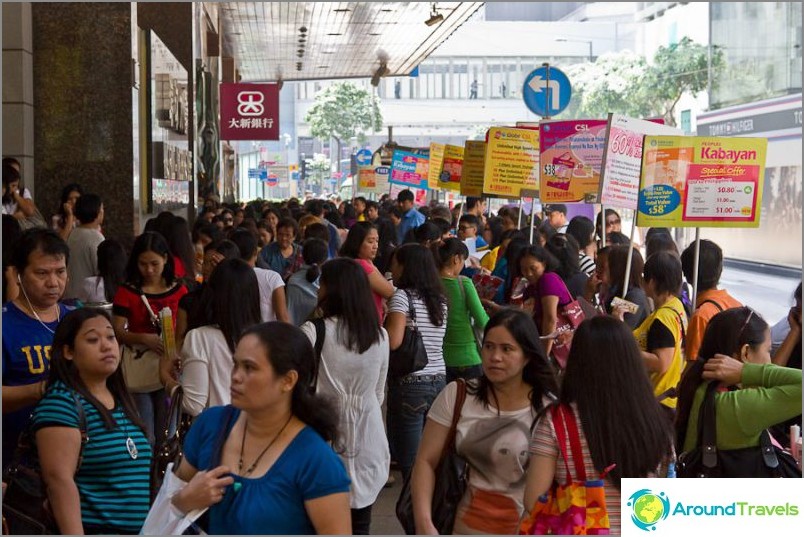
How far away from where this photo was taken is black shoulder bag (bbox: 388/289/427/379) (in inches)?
257

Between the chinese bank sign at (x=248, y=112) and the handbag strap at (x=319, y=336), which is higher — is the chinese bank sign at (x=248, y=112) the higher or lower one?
the higher one

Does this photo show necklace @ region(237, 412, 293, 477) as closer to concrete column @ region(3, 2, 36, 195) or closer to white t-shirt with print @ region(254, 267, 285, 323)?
white t-shirt with print @ region(254, 267, 285, 323)

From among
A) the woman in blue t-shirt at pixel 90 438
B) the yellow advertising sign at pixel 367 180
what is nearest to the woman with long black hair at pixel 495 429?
the woman in blue t-shirt at pixel 90 438

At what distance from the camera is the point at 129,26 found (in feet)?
41.5

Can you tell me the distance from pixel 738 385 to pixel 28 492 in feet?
8.45

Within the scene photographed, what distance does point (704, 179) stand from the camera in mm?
7930

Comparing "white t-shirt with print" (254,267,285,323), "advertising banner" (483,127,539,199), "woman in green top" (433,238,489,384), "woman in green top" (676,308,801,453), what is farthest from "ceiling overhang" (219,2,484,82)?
"woman in green top" (676,308,801,453)

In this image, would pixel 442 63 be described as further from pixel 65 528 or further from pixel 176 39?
pixel 65 528

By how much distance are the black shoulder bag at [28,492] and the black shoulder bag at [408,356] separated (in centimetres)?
282

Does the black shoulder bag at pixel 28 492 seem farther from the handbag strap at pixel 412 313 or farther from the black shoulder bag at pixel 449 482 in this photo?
the handbag strap at pixel 412 313

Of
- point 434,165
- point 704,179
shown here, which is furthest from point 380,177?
point 704,179

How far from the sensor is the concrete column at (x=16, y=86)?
12172 millimetres

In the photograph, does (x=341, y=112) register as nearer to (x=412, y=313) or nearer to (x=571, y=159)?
(x=571, y=159)

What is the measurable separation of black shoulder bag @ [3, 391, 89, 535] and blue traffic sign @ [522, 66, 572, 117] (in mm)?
12075
